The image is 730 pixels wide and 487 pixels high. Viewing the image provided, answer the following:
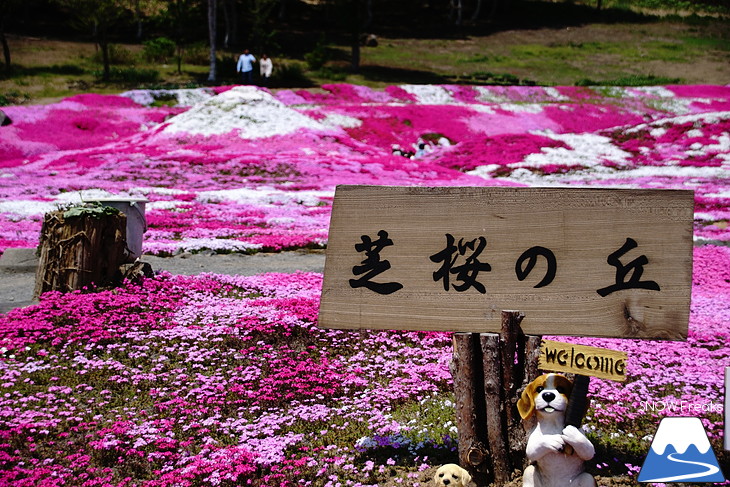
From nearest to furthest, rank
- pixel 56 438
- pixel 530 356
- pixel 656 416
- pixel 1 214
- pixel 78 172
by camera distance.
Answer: pixel 530 356 < pixel 56 438 < pixel 656 416 < pixel 1 214 < pixel 78 172

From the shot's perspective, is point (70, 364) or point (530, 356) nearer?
point (530, 356)

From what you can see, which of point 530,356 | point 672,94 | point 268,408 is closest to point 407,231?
point 530,356

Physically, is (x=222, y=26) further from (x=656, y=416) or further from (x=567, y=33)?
(x=656, y=416)

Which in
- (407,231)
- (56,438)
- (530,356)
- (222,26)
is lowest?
(56,438)

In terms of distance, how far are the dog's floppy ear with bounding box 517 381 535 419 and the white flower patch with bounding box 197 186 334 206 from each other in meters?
18.0

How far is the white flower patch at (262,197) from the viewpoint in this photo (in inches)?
894

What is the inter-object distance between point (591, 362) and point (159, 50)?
54412 mm

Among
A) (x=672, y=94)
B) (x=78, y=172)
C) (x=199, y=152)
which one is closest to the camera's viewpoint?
(x=78, y=172)

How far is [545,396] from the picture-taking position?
480cm

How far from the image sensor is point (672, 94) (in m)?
49.7

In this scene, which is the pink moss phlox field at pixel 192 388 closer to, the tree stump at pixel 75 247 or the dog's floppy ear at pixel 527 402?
the tree stump at pixel 75 247

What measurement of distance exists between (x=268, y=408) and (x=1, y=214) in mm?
14927

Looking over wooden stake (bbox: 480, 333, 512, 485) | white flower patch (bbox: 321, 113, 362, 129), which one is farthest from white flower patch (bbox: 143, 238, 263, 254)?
white flower patch (bbox: 321, 113, 362, 129)

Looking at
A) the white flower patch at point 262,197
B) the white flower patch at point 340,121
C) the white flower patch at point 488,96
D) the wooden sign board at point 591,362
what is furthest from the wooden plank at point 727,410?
the white flower patch at point 488,96
